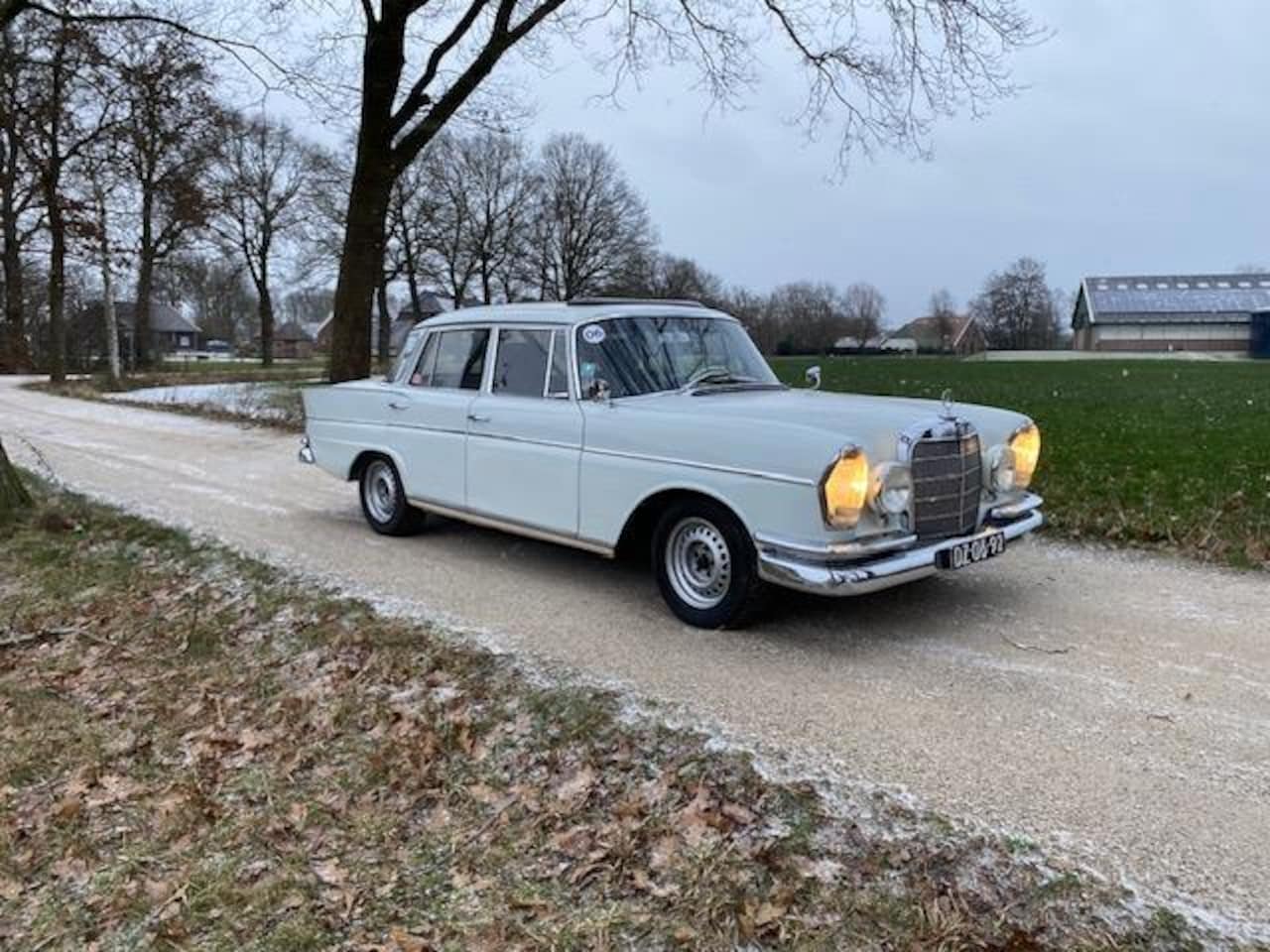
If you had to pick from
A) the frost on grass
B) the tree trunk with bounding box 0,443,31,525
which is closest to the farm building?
the tree trunk with bounding box 0,443,31,525

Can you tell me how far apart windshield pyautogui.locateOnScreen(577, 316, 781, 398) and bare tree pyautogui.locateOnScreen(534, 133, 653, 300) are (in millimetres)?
43592

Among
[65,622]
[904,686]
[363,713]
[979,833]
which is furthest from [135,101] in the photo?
[979,833]

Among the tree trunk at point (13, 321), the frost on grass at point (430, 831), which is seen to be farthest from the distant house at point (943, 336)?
the frost on grass at point (430, 831)

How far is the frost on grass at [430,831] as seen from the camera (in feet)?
8.95

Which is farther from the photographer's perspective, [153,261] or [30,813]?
[153,261]

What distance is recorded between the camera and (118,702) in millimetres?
4633

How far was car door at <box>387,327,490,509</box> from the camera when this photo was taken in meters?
6.56

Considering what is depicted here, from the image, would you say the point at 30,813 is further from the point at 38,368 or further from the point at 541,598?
the point at 38,368

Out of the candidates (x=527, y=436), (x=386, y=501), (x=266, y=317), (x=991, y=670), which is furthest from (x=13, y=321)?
(x=991, y=670)

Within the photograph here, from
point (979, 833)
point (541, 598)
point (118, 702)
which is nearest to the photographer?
point (979, 833)

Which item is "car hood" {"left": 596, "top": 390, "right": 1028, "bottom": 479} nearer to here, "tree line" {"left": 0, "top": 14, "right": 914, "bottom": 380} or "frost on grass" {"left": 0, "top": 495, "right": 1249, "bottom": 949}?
"frost on grass" {"left": 0, "top": 495, "right": 1249, "bottom": 949}

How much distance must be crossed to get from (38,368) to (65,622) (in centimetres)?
4219

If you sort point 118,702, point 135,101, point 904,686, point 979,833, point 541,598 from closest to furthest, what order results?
1. point 979,833
2. point 904,686
3. point 118,702
4. point 541,598
5. point 135,101

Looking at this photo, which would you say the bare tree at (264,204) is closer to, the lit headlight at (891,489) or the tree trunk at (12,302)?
the tree trunk at (12,302)
